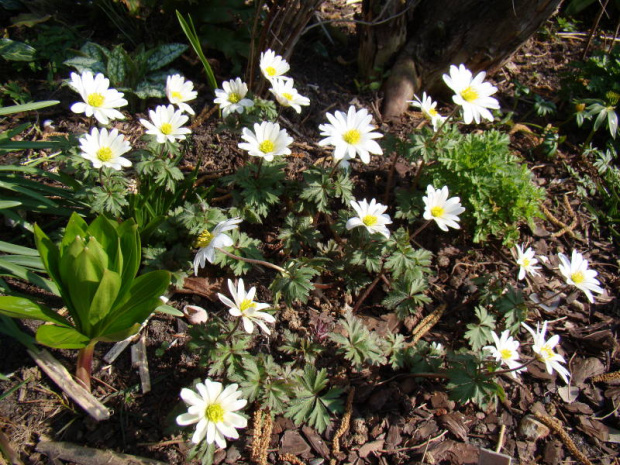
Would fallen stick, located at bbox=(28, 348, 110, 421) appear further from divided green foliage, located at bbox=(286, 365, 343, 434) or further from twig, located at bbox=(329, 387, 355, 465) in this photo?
twig, located at bbox=(329, 387, 355, 465)

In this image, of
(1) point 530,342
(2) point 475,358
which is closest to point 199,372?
(2) point 475,358

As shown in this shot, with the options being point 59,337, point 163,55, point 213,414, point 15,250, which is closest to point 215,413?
point 213,414

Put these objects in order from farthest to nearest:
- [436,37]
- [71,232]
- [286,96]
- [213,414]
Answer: [436,37], [286,96], [71,232], [213,414]

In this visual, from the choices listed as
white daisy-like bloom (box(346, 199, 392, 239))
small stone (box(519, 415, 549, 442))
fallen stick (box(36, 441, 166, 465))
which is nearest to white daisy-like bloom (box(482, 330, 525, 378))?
small stone (box(519, 415, 549, 442))

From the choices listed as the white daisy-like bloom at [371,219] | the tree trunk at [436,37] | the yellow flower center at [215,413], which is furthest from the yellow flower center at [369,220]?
the tree trunk at [436,37]

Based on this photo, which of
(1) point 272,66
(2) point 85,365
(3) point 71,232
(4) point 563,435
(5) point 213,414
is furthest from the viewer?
(1) point 272,66

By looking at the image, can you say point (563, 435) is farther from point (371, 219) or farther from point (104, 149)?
point (104, 149)

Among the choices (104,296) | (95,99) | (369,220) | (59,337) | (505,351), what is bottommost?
(59,337)
